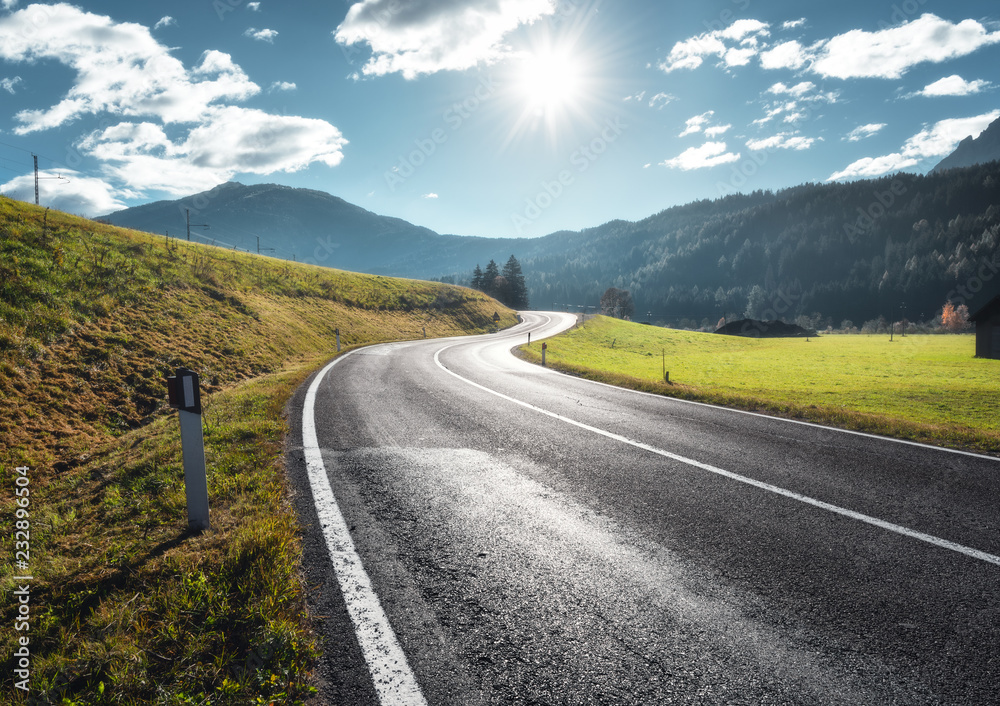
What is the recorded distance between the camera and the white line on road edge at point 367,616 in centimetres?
207

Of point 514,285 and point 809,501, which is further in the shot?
point 514,285

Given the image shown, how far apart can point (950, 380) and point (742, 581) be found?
100 feet

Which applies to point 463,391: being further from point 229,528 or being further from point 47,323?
point 47,323

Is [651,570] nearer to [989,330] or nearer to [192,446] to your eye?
[192,446]

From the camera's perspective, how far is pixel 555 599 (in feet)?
9.07

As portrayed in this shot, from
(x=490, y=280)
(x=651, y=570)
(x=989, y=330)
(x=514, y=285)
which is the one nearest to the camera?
(x=651, y=570)

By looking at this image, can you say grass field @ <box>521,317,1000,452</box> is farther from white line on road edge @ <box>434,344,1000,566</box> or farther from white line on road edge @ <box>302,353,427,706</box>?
white line on road edge @ <box>302,353,427,706</box>

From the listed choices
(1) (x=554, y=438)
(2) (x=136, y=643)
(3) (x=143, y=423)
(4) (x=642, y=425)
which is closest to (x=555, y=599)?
(2) (x=136, y=643)

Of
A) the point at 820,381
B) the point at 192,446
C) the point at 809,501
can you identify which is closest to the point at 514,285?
the point at 820,381

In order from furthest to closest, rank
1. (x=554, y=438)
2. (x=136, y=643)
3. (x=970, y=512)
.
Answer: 1. (x=554, y=438)
2. (x=970, y=512)
3. (x=136, y=643)

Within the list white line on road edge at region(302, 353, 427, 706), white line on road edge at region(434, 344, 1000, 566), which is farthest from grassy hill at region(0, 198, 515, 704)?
white line on road edge at region(434, 344, 1000, 566)

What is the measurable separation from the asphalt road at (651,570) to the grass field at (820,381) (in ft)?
8.17

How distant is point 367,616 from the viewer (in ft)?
8.54

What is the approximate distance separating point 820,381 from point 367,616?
91.9ft
